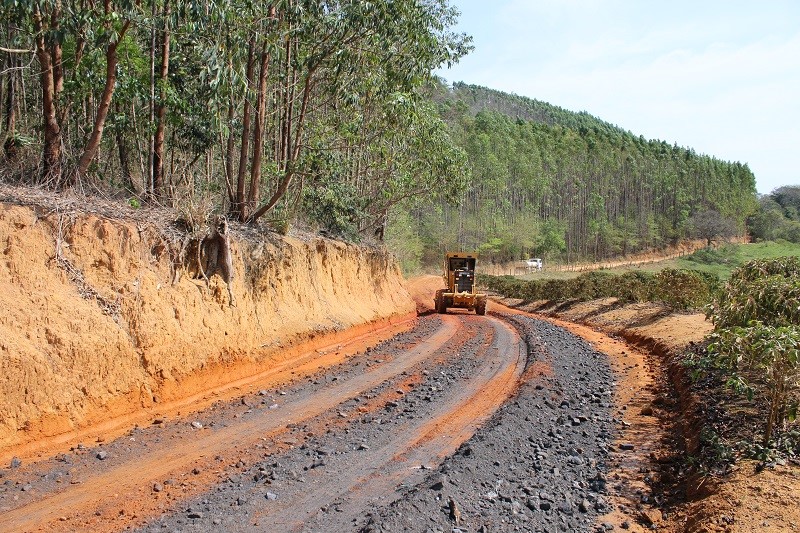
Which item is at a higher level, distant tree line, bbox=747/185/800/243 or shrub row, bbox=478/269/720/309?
distant tree line, bbox=747/185/800/243

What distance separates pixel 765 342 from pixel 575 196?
88.5 meters

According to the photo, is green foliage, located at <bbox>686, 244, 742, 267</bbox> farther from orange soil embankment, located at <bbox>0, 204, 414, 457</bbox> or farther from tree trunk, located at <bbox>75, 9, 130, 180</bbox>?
tree trunk, located at <bbox>75, 9, 130, 180</bbox>

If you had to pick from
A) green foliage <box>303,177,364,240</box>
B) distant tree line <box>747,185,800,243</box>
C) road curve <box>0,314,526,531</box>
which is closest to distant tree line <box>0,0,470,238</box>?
green foliage <box>303,177,364,240</box>

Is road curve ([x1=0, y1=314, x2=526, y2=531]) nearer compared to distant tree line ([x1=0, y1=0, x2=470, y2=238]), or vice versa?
road curve ([x1=0, y1=314, x2=526, y2=531])

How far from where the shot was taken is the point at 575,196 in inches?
3543

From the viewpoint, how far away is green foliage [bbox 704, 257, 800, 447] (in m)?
5.92

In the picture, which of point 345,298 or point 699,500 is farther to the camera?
point 345,298

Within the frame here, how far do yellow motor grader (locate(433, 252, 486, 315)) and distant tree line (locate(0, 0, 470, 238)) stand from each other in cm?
1041

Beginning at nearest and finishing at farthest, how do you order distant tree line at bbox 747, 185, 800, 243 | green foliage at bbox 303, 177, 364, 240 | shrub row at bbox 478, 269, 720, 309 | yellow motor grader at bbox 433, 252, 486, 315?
green foliage at bbox 303, 177, 364, 240 < shrub row at bbox 478, 269, 720, 309 < yellow motor grader at bbox 433, 252, 486, 315 < distant tree line at bbox 747, 185, 800, 243

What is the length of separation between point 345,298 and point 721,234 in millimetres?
88990

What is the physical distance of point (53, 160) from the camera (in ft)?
34.0

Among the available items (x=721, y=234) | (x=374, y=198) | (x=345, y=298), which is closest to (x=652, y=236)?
(x=721, y=234)

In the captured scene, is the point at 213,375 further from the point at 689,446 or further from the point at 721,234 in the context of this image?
the point at 721,234

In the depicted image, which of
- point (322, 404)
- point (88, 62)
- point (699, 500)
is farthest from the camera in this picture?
point (88, 62)
